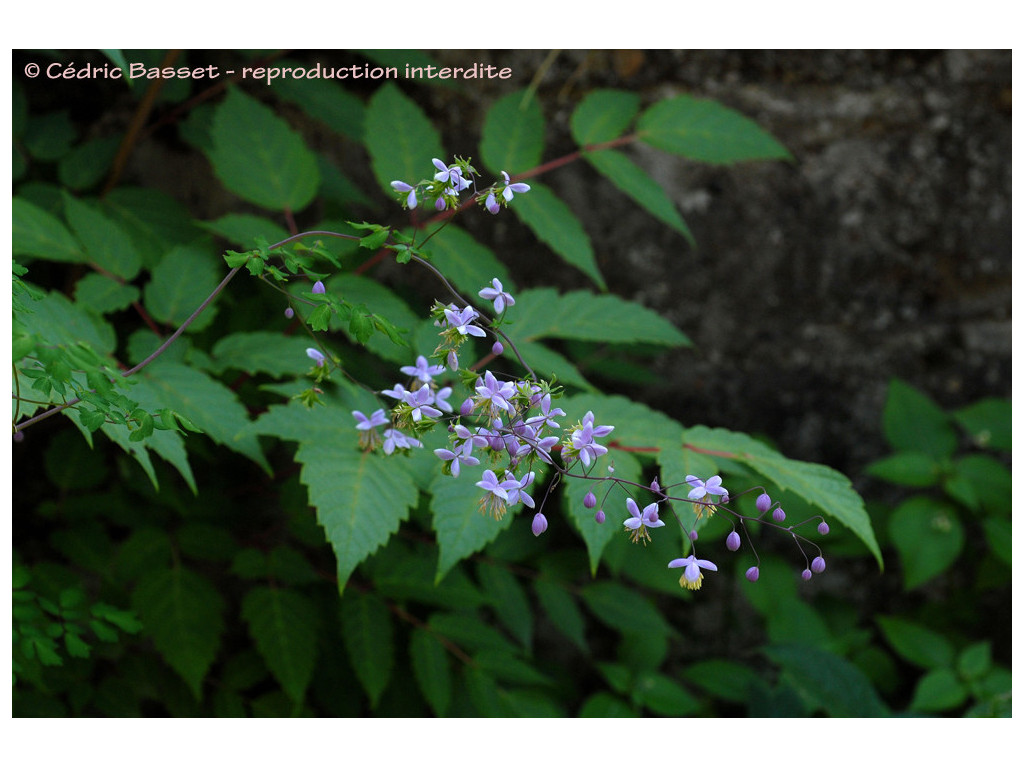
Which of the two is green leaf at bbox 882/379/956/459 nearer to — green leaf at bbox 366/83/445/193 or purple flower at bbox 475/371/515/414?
green leaf at bbox 366/83/445/193

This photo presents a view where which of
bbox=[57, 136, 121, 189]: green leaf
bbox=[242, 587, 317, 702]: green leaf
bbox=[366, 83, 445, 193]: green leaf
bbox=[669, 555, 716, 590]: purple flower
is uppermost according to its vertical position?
bbox=[366, 83, 445, 193]: green leaf

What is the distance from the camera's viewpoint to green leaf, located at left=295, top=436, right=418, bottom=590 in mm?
1001

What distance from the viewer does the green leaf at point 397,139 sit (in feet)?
4.69

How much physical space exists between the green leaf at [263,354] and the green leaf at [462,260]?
0.29 metres

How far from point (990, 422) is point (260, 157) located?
1.93m

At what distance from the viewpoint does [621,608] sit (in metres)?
1.83

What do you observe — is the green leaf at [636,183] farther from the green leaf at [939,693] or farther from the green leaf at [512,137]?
the green leaf at [939,693]

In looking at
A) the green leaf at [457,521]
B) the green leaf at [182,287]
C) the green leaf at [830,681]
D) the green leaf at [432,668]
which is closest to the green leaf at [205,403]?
the green leaf at [182,287]

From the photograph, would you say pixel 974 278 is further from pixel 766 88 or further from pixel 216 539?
pixel 216 539

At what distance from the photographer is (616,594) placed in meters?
1.84

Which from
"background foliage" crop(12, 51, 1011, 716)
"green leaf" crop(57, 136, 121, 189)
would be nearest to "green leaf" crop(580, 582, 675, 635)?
"background foliage" crop(12, 51, 1011, 716)

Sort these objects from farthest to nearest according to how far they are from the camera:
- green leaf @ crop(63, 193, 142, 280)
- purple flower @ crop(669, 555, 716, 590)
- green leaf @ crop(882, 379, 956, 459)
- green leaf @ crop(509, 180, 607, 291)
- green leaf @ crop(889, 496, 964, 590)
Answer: green leaf @ crop(882, 379, 956, 459), green leaf @ crop(889, 496, 964, 590), green leaf @ crop(509, 180, 607, 291), green leaf @ crop(63, 193, 142, 280), purple flower @ crop(669, 555, 716, 590)

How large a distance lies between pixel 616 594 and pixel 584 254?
2.76 feet

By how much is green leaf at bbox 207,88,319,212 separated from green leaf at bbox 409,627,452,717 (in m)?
0.88
